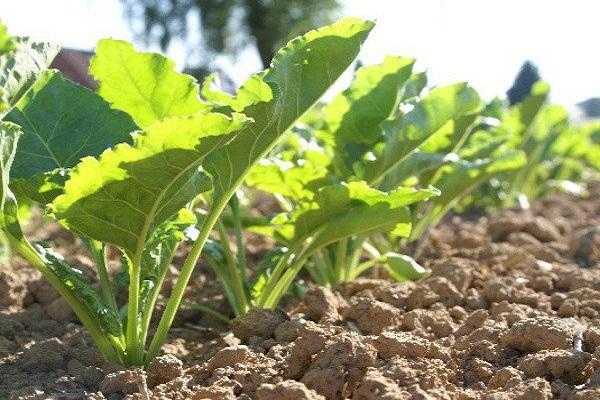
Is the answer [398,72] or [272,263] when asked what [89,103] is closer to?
[272,263]

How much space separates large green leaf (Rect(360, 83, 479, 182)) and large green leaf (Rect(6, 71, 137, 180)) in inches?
36.0

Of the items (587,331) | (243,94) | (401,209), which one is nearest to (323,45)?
(243,94)

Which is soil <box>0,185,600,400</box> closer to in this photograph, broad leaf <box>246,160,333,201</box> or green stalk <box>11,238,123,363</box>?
green stalk <box>11,238,123,363</box>

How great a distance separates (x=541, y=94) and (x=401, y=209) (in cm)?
348

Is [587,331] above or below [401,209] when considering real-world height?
below

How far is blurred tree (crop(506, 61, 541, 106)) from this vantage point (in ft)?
33.8

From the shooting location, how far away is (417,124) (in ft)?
9.47

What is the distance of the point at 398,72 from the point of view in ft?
9.76

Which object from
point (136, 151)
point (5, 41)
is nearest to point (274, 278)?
point (136, 151)

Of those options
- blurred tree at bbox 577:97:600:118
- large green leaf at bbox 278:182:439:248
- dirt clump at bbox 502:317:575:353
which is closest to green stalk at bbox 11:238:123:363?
large green leaf at bbox 278:182:439:248

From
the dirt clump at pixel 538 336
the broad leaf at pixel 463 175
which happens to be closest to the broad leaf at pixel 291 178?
the dirt clump at pixel 538 336

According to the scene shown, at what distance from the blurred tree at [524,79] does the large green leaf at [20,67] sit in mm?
8846

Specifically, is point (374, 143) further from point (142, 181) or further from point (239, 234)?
point (142, 181)

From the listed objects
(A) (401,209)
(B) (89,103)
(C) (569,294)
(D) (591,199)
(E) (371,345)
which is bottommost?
(D) (591,199)
